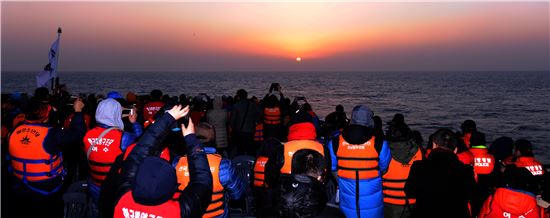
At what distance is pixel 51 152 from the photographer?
5.02 meters

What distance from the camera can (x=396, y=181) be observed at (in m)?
5.21

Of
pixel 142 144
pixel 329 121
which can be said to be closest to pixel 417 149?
pixel 142 144

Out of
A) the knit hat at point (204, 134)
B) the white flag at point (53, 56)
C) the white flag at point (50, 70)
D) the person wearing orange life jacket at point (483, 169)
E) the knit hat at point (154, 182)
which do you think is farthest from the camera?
the white flag at point (53, 56)

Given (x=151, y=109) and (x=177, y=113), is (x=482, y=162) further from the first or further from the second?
(x=151, y=109)

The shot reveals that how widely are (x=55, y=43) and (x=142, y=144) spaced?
12989mm

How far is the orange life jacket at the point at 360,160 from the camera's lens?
15.9 ft

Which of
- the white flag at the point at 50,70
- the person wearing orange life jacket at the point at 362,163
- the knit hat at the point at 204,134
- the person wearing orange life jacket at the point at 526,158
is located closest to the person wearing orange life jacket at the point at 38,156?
the knit hat at the point at 204,134

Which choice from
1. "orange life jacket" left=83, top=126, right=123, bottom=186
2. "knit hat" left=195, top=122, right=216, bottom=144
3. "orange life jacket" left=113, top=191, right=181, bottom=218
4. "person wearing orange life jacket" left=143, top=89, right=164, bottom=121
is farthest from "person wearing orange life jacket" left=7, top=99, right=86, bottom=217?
"person wearing orange life jacket" left=143, top=89, right=164, bottom=121

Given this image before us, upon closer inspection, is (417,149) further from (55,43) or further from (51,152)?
(55,43)

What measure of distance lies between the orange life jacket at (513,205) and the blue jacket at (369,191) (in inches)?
49.5

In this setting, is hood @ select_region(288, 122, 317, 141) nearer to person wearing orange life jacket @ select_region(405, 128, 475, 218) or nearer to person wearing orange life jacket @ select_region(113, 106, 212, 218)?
person wearing orange life jacket @ select_region(405, 128, 475, 218)

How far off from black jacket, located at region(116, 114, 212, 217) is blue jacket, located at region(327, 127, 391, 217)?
7.81ft

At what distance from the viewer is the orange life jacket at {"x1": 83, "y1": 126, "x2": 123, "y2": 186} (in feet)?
16.2

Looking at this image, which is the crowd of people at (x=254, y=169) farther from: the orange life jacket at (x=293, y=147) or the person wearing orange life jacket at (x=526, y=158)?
the person wearing orange life jacket at (x=526, y=158)
